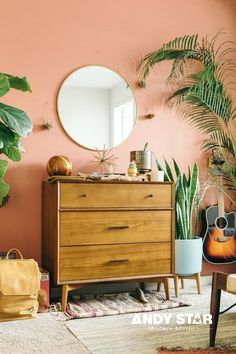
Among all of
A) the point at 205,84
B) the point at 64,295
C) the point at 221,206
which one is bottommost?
the point at 64,295

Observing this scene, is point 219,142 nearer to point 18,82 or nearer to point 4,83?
point 18,82

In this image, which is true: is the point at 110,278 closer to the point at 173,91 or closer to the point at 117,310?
the point at 117,310

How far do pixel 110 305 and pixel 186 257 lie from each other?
75 centimetres

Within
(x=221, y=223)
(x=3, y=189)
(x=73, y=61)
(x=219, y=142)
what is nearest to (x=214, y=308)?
(x=3, y=189)

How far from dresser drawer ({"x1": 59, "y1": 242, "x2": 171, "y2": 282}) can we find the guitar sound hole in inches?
31.5

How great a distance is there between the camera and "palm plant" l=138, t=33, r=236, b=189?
3.81 m

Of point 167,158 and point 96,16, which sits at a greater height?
point 96,16

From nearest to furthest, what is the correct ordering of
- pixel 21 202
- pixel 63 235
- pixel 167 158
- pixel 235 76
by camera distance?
1. pixel 63 235
2. pixel 21 202
3. pixel 167 158
4. pixel 235 76

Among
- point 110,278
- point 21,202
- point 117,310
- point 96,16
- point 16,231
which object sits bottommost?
point 117,310

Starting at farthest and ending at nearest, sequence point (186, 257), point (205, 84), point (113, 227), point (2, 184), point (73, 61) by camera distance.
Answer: point (205, 84)
point (73, 61)
point (186, 257)
point (113, 227)
point (2, 184)

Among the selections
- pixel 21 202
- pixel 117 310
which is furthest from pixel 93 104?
pixel 117 310

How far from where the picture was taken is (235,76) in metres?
4.21

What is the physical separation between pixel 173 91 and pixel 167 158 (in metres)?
0.61

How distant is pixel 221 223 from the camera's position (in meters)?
3.91
